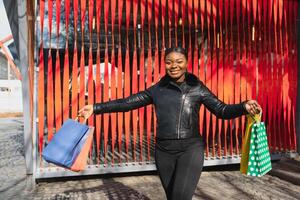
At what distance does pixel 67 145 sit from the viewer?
3.47 metres

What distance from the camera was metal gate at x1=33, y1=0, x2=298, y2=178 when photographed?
20.2 feet

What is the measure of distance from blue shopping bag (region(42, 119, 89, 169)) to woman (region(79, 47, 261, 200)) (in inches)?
31.2

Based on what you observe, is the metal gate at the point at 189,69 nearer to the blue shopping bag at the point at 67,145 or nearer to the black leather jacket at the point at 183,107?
the blue shopping bag at the point at 67,145

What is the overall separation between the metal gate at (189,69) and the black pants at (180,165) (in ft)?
10.4

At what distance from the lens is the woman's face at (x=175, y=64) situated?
3250mm

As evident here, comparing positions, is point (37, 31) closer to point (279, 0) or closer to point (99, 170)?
point (99, 170)

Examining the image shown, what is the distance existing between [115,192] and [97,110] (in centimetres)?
266

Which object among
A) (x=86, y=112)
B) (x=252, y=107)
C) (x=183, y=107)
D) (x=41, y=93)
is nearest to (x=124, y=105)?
(x=86, y=112)

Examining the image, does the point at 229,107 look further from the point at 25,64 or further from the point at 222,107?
the point at 25,64

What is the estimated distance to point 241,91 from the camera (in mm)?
7066

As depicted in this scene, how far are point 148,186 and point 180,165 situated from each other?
126 inches

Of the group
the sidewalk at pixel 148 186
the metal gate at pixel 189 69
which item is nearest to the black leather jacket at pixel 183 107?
the sidewalk at pixel 148 186

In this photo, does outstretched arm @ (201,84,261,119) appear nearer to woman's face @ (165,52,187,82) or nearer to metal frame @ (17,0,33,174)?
woman's face @ (165,52,187,82)

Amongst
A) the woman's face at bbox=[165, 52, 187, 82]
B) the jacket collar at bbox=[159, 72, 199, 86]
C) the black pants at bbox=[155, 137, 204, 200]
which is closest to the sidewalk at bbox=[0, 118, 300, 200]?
the black pants at bbox=[155, 137, 204, 200]
